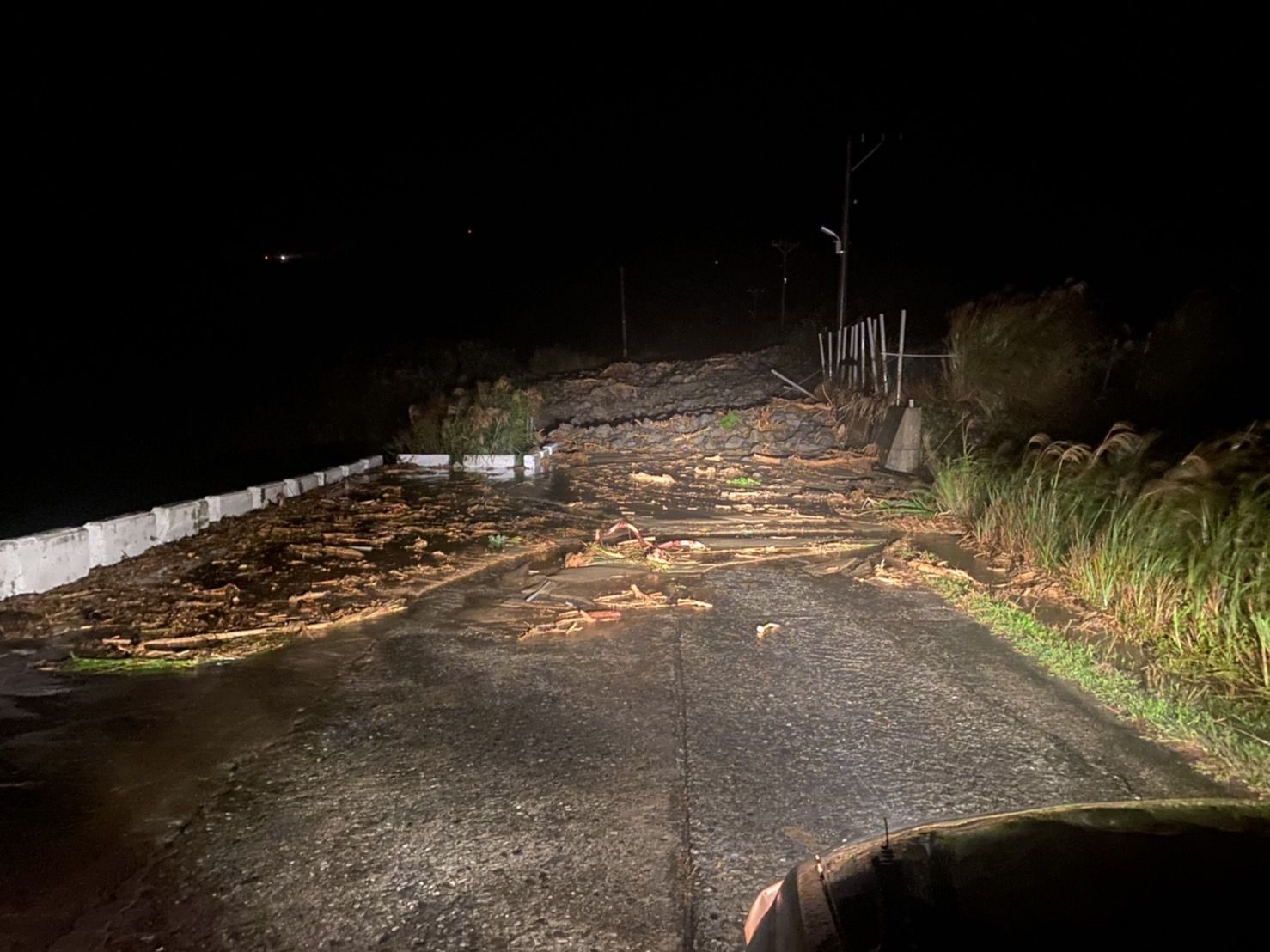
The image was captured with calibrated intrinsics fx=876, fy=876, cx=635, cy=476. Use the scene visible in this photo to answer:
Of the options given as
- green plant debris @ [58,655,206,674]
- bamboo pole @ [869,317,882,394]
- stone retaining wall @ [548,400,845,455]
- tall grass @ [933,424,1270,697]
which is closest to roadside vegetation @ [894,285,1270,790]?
tall grass @ [933,424,1270,697]

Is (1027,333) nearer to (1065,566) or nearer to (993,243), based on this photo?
(1065,566)

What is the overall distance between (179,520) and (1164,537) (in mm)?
8915

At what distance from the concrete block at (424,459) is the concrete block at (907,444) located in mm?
7243

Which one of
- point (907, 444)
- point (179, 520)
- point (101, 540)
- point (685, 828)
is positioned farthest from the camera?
point (907, 444)

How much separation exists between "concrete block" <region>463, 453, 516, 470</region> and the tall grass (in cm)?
805

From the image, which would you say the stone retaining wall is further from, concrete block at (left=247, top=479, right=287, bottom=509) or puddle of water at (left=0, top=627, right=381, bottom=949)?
puddle of water at (left=0, top=627, right=381, bottom=949)

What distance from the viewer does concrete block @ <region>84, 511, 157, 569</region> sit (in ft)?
25.6

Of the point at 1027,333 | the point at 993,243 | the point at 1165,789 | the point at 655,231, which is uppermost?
the point at 655,231

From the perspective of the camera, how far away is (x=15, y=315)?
29.8 m

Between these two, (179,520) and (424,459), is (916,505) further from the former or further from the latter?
(424,459)

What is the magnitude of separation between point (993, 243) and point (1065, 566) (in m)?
46.4

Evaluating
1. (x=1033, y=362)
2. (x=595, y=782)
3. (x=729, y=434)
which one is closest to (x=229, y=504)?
(x=595, y=782)

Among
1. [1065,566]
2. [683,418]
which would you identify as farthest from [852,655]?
[683,418]

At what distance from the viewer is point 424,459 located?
15.0 metres
